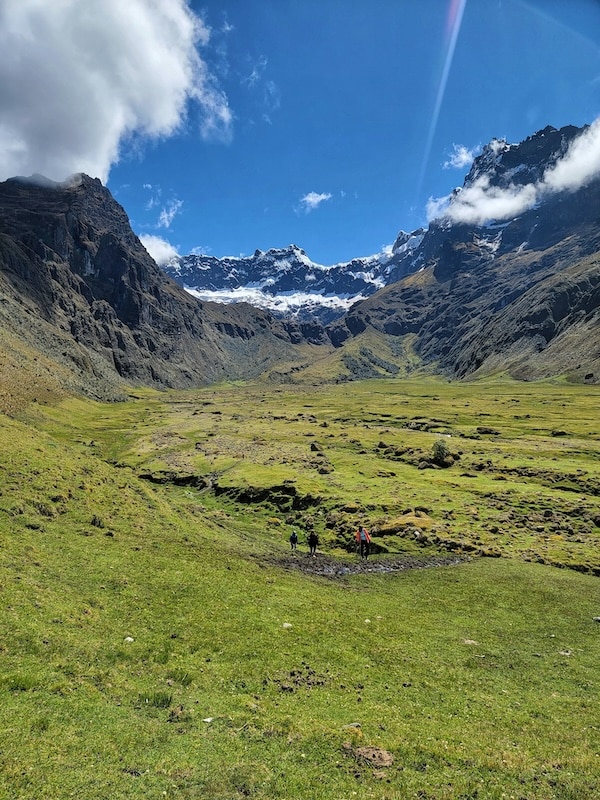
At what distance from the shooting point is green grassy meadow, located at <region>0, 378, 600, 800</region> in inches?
515

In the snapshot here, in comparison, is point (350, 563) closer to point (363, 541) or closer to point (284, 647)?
point (363, 541)

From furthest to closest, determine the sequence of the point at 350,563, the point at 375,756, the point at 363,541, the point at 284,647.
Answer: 1. the point at 363,541
2. the point at 350,563
3. the point at 284,647
4. the point at 375,756

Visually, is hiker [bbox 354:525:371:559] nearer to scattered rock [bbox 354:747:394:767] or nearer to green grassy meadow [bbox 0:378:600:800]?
green grassy meadow [bbox 0:378:600:800]

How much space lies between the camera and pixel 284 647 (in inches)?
835

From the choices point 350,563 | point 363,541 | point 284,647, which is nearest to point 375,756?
point 284,647

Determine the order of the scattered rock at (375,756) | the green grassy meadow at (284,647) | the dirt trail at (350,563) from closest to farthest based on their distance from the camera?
the green grassy meadow at (284,647), the scattered rock at (375,756), the dirt trail at (350,563)

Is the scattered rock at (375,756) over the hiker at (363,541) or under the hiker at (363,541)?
over

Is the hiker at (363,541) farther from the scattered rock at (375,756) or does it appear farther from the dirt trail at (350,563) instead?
the scattered rock at (375,756)

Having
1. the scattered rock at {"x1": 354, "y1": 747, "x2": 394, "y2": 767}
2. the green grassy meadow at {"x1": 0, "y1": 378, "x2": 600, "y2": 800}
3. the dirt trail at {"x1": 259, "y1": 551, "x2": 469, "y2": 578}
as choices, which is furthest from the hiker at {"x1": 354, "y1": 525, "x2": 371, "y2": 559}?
the scattered rock at {"x1": 354, "y1": 747, "x2": 394, "y2": 767}

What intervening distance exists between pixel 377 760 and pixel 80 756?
346 inches

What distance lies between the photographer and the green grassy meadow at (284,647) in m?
13.1

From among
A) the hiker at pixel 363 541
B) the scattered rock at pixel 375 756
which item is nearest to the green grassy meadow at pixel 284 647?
the scattered rock at pixel 375 756

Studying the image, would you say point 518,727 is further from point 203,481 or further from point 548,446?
point 548,446

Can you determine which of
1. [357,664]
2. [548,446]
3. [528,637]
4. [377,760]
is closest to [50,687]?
[377,760]
